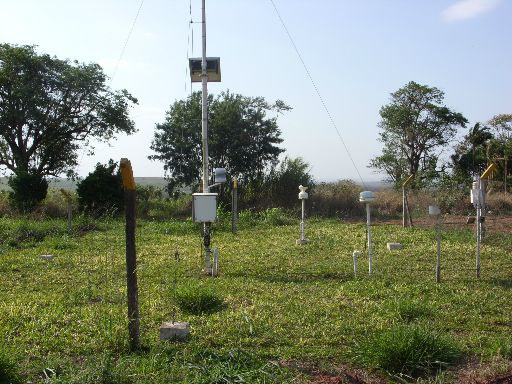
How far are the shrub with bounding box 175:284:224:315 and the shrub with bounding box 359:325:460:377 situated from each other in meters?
1.90

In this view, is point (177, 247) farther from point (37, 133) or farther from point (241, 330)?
point (37, 133)

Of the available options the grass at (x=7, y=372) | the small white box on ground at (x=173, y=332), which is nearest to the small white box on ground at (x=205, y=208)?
the small white box on ground at (x=173, y=332)

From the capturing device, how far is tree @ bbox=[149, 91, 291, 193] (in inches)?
813

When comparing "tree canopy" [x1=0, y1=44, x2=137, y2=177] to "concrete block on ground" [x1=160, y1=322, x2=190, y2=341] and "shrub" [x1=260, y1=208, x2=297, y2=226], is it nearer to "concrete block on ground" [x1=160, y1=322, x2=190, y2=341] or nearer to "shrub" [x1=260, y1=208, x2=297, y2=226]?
"shrub" [x1=260, y1=208, x2=297, y2=226]

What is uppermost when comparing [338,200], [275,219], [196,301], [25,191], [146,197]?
[25,191]

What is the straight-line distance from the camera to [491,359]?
418 cm

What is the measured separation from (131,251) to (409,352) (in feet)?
6.98

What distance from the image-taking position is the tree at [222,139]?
20641mm

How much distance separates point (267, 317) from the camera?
A: 5.40m

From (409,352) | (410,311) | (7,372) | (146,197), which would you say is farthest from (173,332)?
(146,197)

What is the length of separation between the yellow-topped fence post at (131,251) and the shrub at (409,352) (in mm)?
1693

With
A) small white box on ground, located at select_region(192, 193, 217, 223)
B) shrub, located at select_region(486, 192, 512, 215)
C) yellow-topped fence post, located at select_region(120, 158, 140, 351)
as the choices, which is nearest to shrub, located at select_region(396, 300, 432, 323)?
yellow-topped fence post, located at select_region(120, 158, 140, 351)

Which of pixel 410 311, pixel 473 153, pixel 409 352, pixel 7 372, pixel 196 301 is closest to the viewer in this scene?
pixel 7 372

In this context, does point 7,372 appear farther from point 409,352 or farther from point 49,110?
point 49,110
